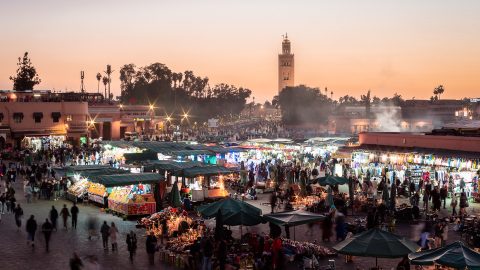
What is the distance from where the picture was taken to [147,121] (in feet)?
277

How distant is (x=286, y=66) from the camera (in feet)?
646

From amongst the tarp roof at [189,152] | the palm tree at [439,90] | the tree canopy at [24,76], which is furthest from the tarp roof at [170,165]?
the palm tree at [439,90]

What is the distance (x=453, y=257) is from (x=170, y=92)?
9917cm

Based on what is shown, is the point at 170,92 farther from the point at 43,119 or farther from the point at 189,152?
the point at 189,152

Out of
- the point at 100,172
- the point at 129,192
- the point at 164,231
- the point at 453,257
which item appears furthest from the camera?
the point at 100,172

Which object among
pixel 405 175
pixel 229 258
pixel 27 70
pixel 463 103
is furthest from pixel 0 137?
pixel 463 103

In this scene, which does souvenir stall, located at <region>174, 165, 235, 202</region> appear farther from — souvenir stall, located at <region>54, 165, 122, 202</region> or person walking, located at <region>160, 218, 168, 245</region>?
person walking, located at <region>160, 218, 168, 245</region>

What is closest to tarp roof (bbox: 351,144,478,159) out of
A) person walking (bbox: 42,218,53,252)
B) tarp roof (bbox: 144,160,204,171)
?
tarp roof (bbox: 144,160,204,171)

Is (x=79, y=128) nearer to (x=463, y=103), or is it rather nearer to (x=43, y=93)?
(x=43, y=93)

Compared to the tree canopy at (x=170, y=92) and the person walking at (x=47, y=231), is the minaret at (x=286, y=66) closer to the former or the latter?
the tree canopy at (x=170, y=92)

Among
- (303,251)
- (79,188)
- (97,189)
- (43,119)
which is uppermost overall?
(43,119)

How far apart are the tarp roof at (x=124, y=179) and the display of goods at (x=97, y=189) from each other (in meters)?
1.04

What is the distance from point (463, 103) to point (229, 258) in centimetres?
10553

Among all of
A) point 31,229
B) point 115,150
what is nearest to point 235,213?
point 31,229
